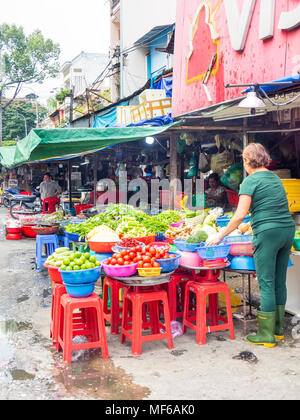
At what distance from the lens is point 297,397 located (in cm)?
358

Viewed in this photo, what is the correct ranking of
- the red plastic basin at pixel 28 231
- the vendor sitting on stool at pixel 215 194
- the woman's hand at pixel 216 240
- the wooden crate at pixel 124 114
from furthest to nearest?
the red plastic basin at pixel 28 231 → the wooden crate at pixel 124 114 → the vendor sitting on stool at pixel 215 194 → the woman's hand at pixel 216 240

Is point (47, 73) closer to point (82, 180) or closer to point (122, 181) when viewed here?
point (82, 180)

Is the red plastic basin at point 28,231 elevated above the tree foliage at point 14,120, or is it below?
below

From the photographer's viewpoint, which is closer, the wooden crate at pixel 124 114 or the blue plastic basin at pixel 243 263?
the blue plastic basin at pixel 243 263

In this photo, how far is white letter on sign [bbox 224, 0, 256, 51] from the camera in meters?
6.80

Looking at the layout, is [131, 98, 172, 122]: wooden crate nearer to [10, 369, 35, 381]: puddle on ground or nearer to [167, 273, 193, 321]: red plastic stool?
[167, 273, 193, 321]: red plastic stool

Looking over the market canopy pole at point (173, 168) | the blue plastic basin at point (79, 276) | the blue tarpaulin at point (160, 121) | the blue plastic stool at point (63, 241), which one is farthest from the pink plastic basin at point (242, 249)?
the blue plastic stool at point (63, 241)

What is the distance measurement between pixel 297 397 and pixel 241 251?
1.84m

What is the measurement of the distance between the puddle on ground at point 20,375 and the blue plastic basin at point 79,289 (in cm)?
89

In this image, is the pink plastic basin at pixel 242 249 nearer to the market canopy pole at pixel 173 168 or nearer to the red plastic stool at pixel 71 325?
the red plastic stool at pixel 71 325

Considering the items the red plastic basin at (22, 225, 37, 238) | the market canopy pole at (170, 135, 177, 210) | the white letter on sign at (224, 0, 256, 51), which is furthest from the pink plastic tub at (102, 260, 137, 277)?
the red plastic basin at (22, 225, 37, 238)

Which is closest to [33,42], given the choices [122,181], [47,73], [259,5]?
[47,73]

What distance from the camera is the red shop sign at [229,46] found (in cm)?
607

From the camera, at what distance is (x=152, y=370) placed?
421 cm
